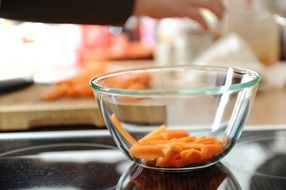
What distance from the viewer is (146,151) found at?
0.51m

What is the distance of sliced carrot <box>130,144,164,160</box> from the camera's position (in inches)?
19.9

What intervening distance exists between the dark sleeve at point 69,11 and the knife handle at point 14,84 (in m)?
0.34

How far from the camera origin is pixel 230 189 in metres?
0.49

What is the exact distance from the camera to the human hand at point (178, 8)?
849mm

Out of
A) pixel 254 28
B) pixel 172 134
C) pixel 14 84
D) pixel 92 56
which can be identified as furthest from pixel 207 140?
pixel 92 56

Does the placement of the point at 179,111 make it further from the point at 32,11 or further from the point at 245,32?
the point at 245,32

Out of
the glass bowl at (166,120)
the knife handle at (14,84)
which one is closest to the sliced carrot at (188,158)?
the glass bowl at (166,120)

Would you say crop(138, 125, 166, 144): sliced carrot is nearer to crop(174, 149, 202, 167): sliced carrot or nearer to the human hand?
crop(174, 149, 202, 167): sliced carrot

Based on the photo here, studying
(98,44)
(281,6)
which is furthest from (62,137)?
(98,44)

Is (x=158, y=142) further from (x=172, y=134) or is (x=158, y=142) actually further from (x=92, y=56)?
(x=92, y=56)

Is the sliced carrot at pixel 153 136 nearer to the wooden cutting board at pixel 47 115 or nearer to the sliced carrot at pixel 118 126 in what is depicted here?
the sliced carrot at pixel 118 126

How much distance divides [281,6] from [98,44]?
1.34 m

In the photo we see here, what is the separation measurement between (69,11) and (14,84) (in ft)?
1.36

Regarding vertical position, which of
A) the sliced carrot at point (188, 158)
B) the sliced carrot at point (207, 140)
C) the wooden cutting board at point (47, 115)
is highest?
the sliced carrot at point (207, 140)
